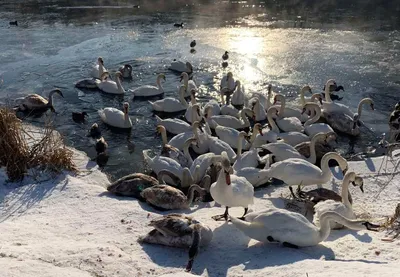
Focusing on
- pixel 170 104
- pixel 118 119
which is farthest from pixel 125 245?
pixel 170 104

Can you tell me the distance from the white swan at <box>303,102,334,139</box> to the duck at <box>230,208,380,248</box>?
5.62m

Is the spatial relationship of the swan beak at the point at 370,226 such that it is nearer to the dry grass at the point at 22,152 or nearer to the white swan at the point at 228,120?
the dry grass at the point at 22,152

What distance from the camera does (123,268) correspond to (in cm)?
672

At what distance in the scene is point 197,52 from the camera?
2192cm

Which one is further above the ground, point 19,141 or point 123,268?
point 19,141

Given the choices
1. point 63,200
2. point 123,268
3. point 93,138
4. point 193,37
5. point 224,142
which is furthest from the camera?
point 193,37

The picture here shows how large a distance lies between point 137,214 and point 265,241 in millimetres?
2327

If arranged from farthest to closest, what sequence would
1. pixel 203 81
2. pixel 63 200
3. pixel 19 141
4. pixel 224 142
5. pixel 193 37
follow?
pixel 193 37 < pixel 203 81 < pixel 224 142 < pixel 19 141 < pixel 63 200

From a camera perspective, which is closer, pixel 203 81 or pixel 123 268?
pixel 123 268

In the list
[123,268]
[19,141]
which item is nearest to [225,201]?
[123,268]

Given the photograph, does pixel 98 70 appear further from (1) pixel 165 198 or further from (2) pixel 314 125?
(1) pixel 165 198

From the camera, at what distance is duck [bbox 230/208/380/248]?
7113 millimetres

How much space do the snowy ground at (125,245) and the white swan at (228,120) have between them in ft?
14.3

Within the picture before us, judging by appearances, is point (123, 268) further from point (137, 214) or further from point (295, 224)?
point (295, 224)
